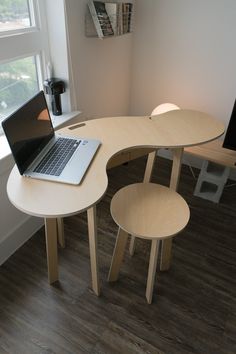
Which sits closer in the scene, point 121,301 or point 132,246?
point 121,301

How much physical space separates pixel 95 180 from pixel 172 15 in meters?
1.81

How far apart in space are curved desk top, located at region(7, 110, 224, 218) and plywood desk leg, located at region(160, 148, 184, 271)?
15 cm

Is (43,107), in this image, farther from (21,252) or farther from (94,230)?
(21,252)

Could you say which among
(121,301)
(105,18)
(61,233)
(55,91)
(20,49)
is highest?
(105,18)

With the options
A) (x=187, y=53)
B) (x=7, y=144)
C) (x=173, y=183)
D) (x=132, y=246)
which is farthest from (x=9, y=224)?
(x=187, y=53)

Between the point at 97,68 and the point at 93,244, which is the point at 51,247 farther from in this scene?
the point at 97,68

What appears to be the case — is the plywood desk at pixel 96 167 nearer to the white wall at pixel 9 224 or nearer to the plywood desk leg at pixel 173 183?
the plywood desk leg at pixel 173 183

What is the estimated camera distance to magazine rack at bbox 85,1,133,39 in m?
1.87

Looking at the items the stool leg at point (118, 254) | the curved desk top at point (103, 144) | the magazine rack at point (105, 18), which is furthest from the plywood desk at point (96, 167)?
the magazine rack at point (105, 18)

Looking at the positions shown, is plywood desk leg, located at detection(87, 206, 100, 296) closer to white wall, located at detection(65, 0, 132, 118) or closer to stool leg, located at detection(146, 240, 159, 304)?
stool leg, located at detection(146, 240, 159, 304)

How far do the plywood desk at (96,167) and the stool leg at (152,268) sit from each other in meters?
0.24

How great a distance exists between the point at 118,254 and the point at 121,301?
27cm

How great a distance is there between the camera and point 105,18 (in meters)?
1.94

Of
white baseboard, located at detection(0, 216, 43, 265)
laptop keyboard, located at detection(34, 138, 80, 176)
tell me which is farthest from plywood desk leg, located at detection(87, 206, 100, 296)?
white baseboard, located at detection(0, 216, 43, 265)
